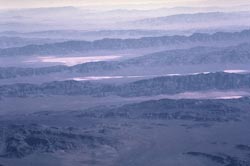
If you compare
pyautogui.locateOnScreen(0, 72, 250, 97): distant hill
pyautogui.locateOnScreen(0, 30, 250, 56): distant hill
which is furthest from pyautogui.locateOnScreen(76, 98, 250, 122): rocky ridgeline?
pyautogui.locateOnScreen(0, 30, 250, 56): distant hill

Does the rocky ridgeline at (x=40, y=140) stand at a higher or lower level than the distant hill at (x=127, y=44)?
lower

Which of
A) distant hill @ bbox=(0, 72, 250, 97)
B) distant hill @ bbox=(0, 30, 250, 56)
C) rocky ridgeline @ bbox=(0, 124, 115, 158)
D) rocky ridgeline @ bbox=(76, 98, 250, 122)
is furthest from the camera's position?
distant hill @ bbox=(0, 30, 250, 56)

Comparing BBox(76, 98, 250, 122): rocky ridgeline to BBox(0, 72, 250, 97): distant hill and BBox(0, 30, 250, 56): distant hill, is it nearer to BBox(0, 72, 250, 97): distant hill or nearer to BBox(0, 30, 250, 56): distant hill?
BBox(0, 72, 250, 97): distant hill

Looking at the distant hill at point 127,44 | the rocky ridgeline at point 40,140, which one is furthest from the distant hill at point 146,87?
the distant hill at point 127,44

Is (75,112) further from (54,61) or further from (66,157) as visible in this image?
(54,61)

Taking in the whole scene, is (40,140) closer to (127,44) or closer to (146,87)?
(146,87)

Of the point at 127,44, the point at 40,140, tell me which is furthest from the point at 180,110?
the point at 127,44

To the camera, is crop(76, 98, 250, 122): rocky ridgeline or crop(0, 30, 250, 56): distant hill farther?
crop(0, 30, 250, 56): distant hill

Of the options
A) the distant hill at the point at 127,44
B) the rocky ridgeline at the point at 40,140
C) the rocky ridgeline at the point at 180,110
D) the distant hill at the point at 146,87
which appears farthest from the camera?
the distant hill at the point at 127,44

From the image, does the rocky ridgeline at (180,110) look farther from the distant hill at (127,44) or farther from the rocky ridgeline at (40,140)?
the distant hill at (127,44)

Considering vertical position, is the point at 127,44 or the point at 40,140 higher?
the point at 127,44

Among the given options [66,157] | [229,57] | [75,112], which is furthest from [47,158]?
[229,57]
